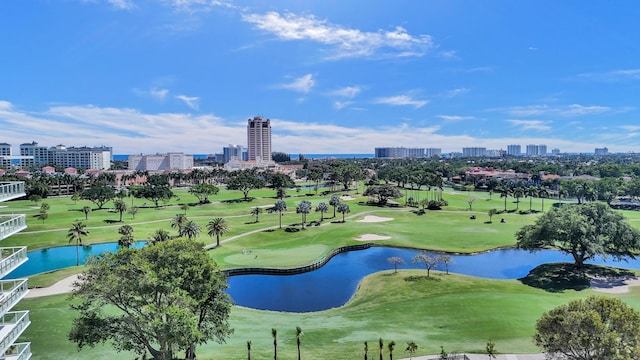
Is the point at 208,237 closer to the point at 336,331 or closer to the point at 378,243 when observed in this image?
the point at 378,243

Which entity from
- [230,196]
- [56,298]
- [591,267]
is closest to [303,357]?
[56,298]

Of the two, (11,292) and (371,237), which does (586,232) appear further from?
(11,292)

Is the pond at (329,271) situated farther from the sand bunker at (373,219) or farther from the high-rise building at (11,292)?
the high-rise building at (11,292)

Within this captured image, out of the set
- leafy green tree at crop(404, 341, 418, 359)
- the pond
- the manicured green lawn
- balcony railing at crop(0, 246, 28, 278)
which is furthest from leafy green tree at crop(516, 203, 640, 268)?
balcony railing at crop(0, 246, 28, 278)

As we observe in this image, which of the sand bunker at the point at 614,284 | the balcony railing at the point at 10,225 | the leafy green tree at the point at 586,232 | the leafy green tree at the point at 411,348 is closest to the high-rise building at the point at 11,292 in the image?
the balcony railing at the point at 10,225

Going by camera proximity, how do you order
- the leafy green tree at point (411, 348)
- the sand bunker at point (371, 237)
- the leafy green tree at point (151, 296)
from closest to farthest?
the leafy green tree at point (151, 296), the leafy green tree at point (411, 348), the sand bunker at point (371, 237)

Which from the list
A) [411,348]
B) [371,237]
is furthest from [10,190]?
[371,237]
